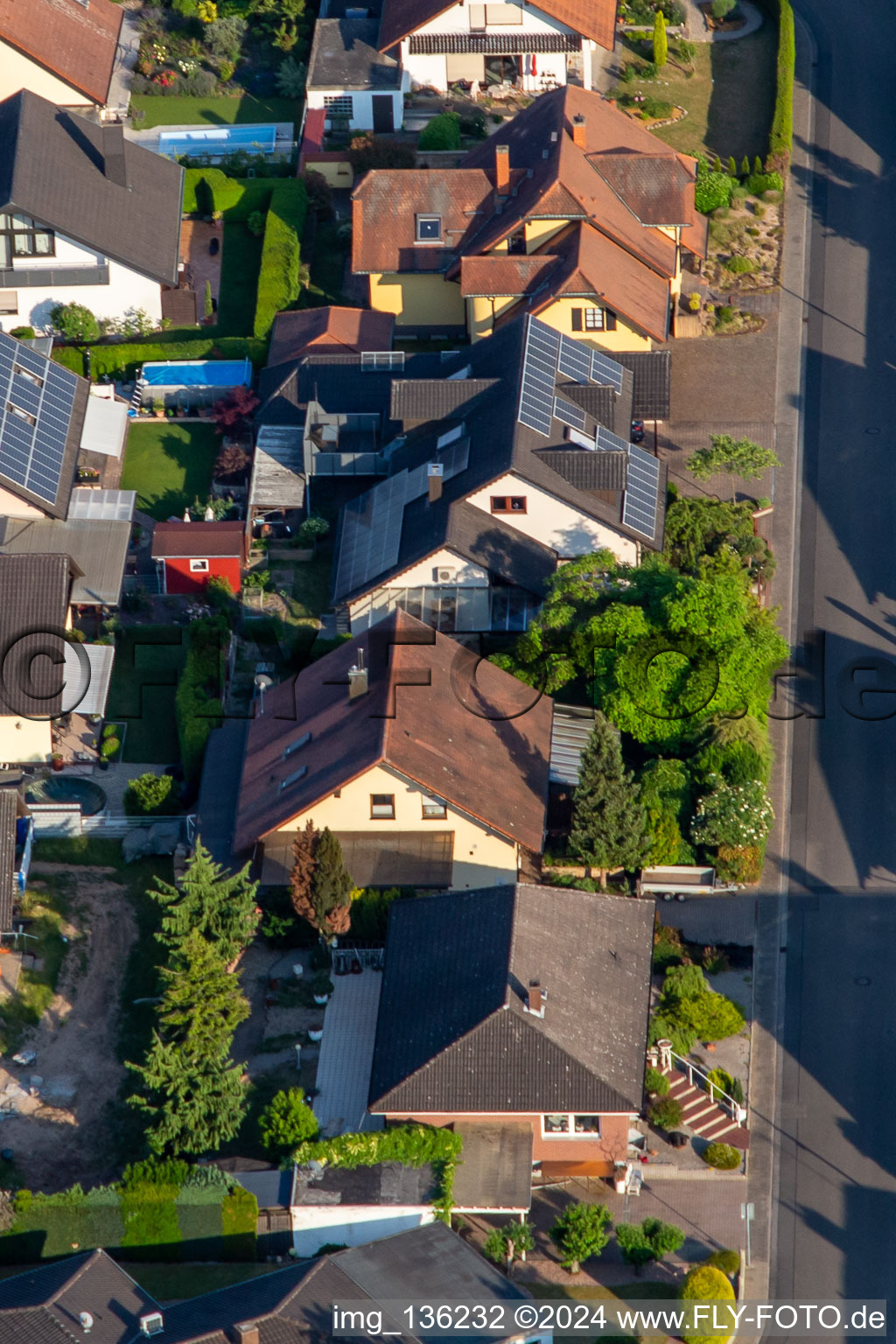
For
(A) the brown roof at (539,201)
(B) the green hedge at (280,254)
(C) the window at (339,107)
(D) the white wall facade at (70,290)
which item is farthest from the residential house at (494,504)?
(C) the window at (339,107)

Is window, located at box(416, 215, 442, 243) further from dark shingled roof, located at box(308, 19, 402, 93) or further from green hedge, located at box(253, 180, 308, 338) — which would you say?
dark shingled roof, located at box(308, 19, 402, 93)

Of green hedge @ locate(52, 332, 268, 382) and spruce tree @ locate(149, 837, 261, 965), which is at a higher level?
green hedge @ locate(52, 332, 268, 382)

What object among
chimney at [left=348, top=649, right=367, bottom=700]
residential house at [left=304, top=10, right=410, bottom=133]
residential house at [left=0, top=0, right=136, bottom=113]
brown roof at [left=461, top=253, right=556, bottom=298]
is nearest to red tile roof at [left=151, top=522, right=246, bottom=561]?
chimney at [left=348, top=649, right=367, bottom=700]

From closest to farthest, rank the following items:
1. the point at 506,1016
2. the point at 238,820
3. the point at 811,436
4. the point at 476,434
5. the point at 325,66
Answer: the point at 506,1016, the point at 238,820, the point at 476,434, the point at 811,436, the point at 325,66

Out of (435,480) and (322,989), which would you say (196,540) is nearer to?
(435,480)

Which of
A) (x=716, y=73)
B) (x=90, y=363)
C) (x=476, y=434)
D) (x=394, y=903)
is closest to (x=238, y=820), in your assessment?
(x=394, y=903)

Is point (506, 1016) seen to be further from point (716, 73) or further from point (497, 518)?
point (716, 73)

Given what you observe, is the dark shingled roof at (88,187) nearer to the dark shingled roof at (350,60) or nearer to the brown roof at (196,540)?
the dark shingled roof at (350,60)
